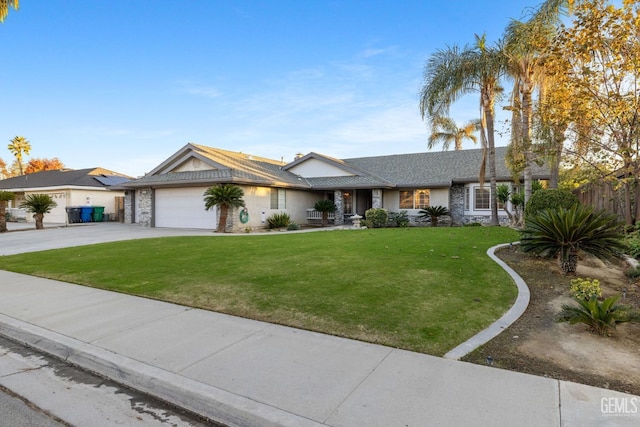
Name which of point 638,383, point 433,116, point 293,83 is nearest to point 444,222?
point 433,116

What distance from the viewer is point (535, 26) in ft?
36.3

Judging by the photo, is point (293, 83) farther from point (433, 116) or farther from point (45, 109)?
point (45, 109)

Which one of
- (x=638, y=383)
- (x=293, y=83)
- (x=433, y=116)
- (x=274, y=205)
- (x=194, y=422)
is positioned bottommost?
(x=194, y=422)

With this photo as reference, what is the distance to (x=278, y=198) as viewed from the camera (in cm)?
2219

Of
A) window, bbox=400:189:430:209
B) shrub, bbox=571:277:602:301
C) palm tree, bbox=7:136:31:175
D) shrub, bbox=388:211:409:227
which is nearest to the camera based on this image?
shrub, bbox=571:277:602:301

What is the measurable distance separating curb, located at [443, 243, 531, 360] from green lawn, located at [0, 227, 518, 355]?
0.34 feet

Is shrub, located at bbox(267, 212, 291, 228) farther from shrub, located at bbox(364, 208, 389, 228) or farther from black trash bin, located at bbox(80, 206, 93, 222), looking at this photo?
black trash bin, located at bbox(80, 206, 93, 222)

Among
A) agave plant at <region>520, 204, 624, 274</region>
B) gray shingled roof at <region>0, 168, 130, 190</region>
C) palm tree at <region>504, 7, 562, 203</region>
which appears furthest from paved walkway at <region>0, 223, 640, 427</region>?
gray shingled roof at <region>0, 168, 130, 190</region>

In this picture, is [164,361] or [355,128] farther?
[355,128]

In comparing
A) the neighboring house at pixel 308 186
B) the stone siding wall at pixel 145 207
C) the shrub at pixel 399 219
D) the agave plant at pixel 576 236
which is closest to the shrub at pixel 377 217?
the shrub at pixel 399 219

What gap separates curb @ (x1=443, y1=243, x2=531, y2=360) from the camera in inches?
150

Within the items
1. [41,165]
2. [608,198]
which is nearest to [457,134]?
[608,198]

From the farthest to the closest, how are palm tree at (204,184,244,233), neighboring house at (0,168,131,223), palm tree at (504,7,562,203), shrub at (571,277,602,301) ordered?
neighboring house at (0,168,131,223) < palm tree at (204,184,244,233) < palm tree at (504,7,562,203) < shrub at (571,277,602,301)

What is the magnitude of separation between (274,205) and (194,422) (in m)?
19.1
